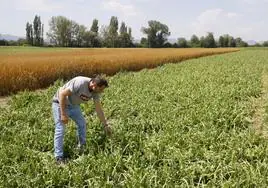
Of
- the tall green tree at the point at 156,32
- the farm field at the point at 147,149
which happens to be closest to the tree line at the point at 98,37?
the tall green tree at the point at 156,32

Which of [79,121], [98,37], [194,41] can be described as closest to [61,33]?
[98,37]

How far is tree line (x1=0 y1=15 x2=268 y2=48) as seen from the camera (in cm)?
9181

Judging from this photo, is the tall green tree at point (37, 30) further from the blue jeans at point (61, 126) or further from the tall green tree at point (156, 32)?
the blue jeans at point (61, 126)

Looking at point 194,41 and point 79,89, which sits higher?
point 194,41

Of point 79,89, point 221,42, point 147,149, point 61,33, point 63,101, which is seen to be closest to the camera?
point 63,101

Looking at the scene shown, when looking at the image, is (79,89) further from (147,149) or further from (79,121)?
(147,149)

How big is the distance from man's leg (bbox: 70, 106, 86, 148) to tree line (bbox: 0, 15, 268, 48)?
78839mm

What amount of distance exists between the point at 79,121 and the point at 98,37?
299 ft

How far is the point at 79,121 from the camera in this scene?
229 inches

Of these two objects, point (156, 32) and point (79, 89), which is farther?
point (156, 32)

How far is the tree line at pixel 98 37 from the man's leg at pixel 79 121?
3104 inches

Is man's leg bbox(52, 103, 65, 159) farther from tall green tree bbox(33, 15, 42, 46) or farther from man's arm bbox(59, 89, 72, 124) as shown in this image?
tall green tree bbox(33, 15, 42, 46)

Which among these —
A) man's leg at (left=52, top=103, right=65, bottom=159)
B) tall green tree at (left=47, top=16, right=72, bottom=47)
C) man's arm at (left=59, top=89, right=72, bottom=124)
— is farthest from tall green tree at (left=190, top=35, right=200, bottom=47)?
man's arm at (left=59, top=89, right=72, bottom=124)

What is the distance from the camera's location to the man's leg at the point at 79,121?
5.73 metres
